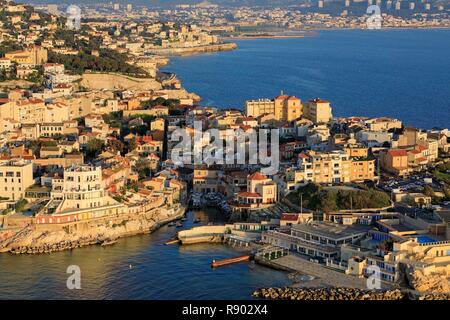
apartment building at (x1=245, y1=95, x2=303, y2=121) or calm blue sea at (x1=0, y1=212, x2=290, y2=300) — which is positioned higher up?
apartment building at (x1=245, y1=95, x2=303, y2=121)

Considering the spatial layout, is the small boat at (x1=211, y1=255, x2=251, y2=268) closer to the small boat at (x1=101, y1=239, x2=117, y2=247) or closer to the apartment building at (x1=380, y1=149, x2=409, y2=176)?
the small boat at (x1=101, y1=239, x2=117, y2=247)

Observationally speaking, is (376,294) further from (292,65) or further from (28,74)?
A: (292,65)

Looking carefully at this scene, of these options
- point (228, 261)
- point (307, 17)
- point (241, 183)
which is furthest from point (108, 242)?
point (307, 17)

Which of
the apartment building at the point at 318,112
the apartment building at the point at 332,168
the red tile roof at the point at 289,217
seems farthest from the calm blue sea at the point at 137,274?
the apartment building at the point at 318,112

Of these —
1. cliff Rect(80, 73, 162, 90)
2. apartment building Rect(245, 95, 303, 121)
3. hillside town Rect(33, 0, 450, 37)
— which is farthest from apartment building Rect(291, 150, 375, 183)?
hillside town Rect(33, 0, 450, 37)

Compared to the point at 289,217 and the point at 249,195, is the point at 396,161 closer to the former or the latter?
the point at 249,195

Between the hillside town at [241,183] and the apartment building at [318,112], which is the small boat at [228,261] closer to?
the hillside town at [241,183]
